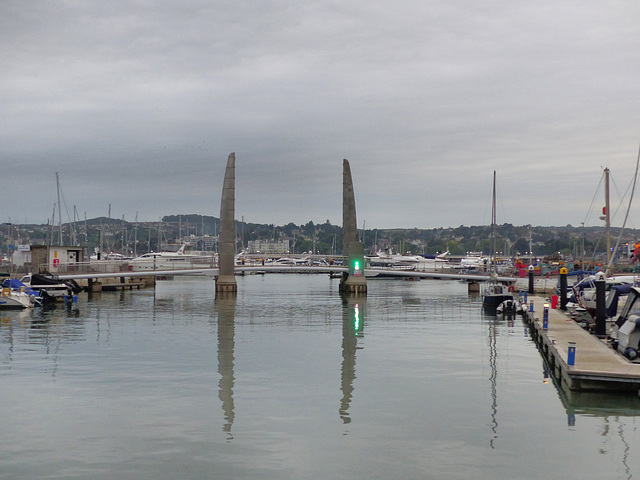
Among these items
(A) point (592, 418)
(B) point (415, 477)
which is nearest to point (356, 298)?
(A) point (592, 418)

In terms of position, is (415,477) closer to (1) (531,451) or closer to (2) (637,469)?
(1) (531,451)

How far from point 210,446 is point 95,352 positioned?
16.0 metres

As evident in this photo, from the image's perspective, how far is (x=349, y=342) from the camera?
110 ft

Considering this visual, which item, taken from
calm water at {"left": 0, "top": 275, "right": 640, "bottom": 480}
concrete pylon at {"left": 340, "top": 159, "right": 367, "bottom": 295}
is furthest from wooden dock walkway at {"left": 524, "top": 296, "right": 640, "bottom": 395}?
concrete pylon at {"left": 340, "top": 159, "right": 367, "bottom": 295}

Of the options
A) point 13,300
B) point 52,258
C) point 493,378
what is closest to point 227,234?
point 52,258

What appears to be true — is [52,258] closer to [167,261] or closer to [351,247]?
[351,247]

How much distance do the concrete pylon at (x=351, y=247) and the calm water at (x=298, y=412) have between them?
39065mm

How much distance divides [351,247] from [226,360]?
47892 millimetres

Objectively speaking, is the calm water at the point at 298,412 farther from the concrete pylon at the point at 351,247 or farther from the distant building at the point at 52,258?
the concrete pylon at the point at 351,247

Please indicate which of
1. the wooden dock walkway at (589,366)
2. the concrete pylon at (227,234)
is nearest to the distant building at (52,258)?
the concrete pylon at (227,234)

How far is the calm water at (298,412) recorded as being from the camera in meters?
13.6

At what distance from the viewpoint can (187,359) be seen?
2725 centimetres

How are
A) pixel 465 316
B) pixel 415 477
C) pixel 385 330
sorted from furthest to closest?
1. pixel 465 316
2. pixel 385 330
3. pixel 415 477

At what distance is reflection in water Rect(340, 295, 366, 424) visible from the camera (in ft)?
63.8
